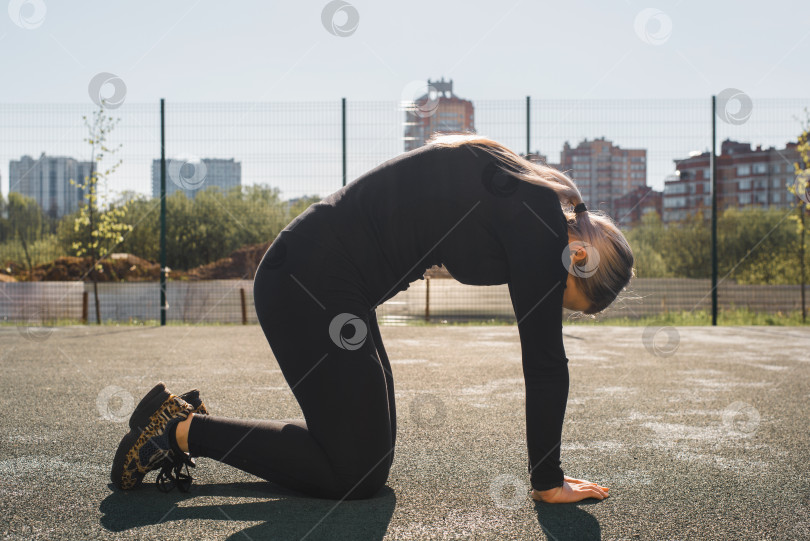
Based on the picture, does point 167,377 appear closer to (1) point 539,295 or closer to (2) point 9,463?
(2) point 9,463

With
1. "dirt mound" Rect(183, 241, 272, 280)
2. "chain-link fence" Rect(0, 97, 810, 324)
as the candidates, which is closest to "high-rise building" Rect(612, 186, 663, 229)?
"chain-link fence" Rect(0, 97, 810, 324)

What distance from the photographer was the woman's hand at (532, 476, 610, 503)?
2.24m

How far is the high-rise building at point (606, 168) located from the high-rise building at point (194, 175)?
4.66 metres

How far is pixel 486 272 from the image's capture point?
6.97 ft

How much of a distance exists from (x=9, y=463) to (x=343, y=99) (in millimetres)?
7519

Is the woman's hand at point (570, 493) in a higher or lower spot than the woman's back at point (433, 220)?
lower

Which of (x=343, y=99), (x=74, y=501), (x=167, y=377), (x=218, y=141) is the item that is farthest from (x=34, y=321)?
(x=74, y=501)

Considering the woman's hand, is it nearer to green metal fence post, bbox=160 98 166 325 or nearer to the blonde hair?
the blonde hair

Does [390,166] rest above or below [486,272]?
above

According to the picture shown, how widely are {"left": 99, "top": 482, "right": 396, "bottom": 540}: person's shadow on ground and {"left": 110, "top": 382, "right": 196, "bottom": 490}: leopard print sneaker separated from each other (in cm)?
8

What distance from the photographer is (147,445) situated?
7.81ft

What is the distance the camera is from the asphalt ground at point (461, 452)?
6.85ft

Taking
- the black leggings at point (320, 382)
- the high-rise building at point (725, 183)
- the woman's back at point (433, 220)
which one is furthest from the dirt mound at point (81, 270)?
the woman's back at point (433, 220)

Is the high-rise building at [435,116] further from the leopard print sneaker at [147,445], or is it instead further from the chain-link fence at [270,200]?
the leopard print sneaker at [147,445]
